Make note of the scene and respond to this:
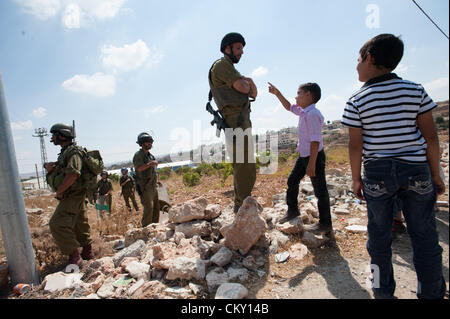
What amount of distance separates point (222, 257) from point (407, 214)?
5.09 ft

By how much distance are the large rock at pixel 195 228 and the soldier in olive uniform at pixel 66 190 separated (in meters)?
1.44

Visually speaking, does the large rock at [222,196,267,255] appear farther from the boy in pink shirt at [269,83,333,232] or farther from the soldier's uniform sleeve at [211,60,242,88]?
the soldier's uniform sleeve at [211,60,242,88]

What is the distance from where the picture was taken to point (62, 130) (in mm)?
3043

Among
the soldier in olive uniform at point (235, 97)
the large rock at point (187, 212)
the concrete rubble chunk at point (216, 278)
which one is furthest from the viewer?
the large rock at point (187, 212)

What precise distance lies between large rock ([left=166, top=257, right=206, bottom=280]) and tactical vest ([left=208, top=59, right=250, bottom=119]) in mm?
1645

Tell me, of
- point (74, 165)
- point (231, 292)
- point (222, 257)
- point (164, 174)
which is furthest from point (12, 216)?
point (164, 174)

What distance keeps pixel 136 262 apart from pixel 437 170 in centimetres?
273

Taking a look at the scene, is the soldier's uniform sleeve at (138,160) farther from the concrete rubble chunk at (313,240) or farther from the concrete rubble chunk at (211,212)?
the concrete rubble chunk at (313,240)

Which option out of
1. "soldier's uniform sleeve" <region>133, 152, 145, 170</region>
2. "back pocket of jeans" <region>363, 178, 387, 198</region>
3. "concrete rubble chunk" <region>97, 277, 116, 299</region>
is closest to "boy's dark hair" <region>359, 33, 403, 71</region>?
"back pocket of jeans" <region>363, 178, 387, 198</region>

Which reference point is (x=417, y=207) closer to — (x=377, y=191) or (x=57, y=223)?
(x=377, y=191)

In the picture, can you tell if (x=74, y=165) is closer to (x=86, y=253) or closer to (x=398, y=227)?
(x=86, y=253)

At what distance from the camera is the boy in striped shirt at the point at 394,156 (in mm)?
1370

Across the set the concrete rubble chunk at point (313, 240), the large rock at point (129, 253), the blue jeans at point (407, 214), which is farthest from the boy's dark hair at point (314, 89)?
the large rock at point (129, 253)

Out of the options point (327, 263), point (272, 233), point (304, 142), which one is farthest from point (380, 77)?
point (272, 233)
